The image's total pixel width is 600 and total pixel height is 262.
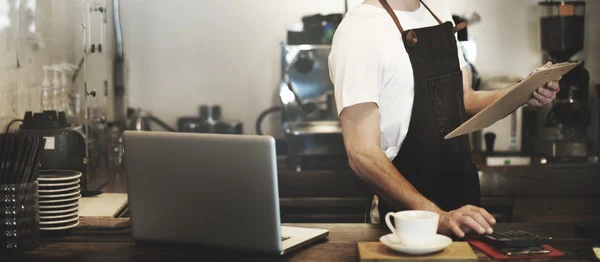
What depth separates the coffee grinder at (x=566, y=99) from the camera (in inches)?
164

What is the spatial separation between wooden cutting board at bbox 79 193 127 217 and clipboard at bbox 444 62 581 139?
1.37 m

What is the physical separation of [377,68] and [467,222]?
1.92 ft

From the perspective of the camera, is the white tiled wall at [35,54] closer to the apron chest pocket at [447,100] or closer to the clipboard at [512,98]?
the apron chest pocket at [447,100]

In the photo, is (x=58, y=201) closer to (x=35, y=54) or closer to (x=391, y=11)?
(x=391, y=11)

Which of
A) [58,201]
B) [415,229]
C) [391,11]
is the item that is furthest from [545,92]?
[58,201]

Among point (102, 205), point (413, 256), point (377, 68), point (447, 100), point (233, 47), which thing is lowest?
point (102, 205)

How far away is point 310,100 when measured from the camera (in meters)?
4.50

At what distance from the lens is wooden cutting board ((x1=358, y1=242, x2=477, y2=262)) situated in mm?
1665

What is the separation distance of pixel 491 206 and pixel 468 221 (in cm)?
208

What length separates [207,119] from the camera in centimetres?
482

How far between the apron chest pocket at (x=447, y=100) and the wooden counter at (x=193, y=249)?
423mm

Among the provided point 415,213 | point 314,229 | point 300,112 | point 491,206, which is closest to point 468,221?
point 415,213

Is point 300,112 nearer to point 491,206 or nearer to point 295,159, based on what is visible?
point 295,159

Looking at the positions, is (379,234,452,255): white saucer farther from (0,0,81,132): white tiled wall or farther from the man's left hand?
(0,0,81,132): white tiled wall
